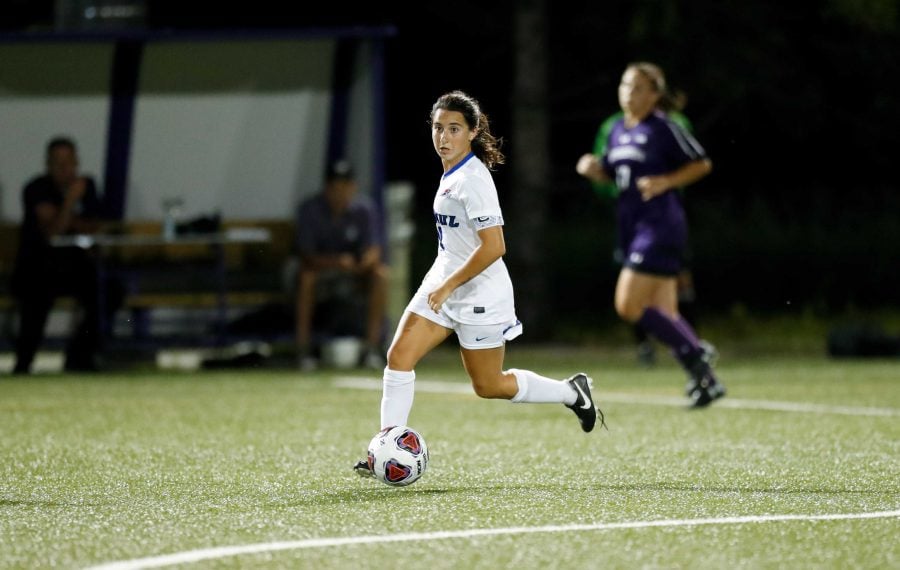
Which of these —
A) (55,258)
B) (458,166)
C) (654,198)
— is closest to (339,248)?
(55,258)

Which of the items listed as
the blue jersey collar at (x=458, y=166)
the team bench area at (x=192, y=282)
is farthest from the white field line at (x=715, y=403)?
the blue jersey collar at (x=458, y=166)

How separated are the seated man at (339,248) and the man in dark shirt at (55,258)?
5.59 ft

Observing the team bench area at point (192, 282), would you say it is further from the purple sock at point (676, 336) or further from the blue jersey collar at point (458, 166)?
the blue jersey collar at point (458, 166)

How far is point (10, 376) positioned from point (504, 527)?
9274 mm

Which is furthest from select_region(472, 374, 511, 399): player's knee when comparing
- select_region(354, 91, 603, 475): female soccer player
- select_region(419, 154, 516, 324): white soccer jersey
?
select_region(419, 154, 516, 324): white soccer jersey

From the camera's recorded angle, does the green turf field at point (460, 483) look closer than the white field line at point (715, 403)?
Yes

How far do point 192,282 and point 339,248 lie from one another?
1866 mm

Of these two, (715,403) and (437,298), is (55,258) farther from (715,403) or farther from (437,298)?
(437,298)

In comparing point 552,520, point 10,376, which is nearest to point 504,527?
point 552,520

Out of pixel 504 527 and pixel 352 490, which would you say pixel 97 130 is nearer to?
pixel 352 490

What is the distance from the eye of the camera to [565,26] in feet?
69.4

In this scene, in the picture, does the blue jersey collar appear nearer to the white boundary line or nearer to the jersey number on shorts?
the white boundary line

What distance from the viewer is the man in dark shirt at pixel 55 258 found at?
14.6 metres

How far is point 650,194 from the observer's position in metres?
10.8
